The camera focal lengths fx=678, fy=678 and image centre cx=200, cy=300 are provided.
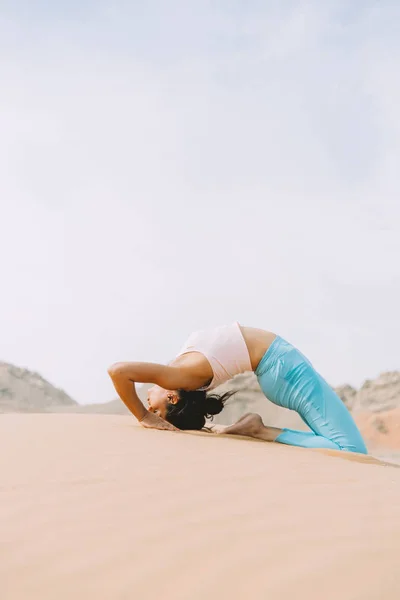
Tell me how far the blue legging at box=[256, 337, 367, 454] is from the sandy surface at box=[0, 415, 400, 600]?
4.37ft

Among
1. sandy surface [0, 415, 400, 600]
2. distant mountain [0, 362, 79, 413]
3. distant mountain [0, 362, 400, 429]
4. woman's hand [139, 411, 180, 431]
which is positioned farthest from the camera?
distant mountain [0, 362, 79, 413]

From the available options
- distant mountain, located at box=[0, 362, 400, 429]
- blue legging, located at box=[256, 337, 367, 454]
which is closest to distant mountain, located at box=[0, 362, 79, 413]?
distant mountain, located at box=[0, 362, 400, 429]

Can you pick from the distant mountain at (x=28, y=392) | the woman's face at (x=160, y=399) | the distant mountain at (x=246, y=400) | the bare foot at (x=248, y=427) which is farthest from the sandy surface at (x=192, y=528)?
the distant mountain at (x=28, y=392)

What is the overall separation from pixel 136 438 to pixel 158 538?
6.63 ft

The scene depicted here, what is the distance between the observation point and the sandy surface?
4.71ft

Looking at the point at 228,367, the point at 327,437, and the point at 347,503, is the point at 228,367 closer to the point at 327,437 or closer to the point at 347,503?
the point at 327,437

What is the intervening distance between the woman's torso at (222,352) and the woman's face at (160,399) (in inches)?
8.1

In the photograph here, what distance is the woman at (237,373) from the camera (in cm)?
424

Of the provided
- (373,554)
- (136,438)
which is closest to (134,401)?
(136,438)

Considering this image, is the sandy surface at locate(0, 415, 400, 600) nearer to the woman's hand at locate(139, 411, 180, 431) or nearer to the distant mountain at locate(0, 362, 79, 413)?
the woman's hand at locate(139, 411, 180, 431)

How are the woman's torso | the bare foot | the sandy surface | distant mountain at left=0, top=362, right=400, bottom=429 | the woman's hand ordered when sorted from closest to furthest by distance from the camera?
the sandy surface, the woman's torso, the woman's hand, the bare foot, distant mountain at left=0, top=362, right=400, bottom=429

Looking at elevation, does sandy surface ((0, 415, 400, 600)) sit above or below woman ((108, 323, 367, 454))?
below

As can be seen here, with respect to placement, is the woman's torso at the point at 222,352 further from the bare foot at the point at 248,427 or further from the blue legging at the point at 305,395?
the bare foot at the point at 248,427

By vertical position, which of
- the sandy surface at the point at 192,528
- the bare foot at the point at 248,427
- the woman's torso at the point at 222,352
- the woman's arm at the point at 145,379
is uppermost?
the woman's torso at the point at 222,352
